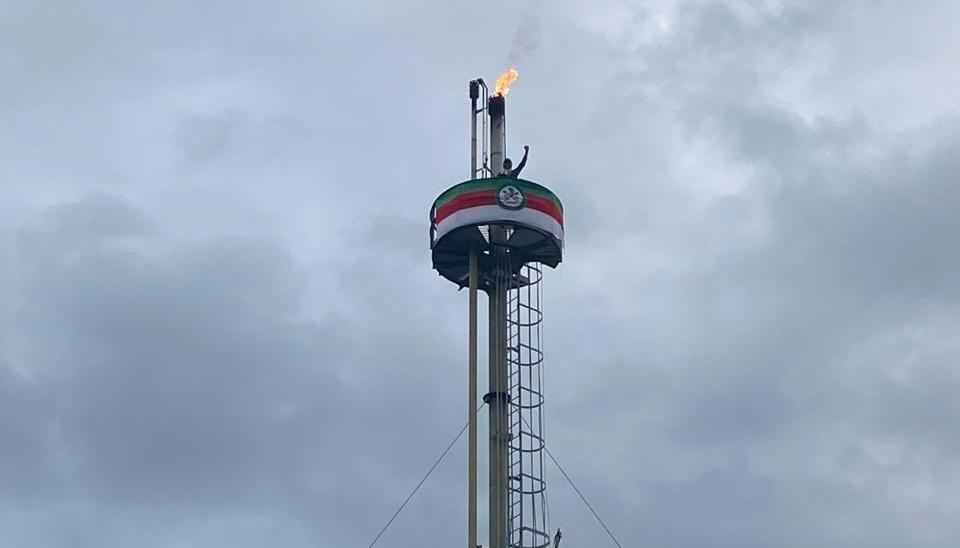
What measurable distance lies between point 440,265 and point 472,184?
475 centimetres

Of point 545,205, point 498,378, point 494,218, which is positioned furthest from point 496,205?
point 498,378

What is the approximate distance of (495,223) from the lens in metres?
91.9

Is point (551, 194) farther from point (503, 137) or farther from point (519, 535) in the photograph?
point (519, 535)

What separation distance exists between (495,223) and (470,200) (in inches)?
61.9

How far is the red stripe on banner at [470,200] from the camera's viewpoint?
92.2m

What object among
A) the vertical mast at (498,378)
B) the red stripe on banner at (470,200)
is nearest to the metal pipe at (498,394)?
the vertical mast at (498,378)

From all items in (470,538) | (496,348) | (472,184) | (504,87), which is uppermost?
(504,87)

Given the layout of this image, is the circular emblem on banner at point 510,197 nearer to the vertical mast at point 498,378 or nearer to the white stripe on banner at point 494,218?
the white stripe on banner at point 494,218

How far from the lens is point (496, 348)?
3661 inches

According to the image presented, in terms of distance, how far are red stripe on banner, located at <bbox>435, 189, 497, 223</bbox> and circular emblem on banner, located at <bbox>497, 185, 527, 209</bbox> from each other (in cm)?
28

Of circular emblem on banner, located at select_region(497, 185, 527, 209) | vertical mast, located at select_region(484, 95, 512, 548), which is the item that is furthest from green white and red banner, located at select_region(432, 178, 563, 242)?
vertical mast, located at select_region(484, 95, 512, 548)

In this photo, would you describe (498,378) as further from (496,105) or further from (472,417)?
(496,105)

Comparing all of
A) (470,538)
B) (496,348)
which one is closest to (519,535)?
(470,538)

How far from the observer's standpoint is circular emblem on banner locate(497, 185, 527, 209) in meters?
92.2
